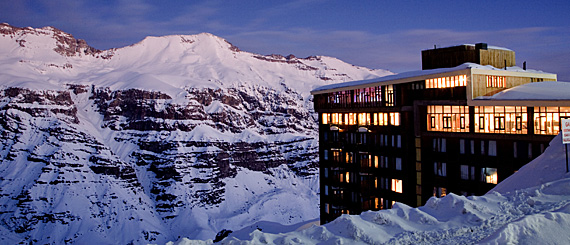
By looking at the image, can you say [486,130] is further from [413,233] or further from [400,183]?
[413,233]

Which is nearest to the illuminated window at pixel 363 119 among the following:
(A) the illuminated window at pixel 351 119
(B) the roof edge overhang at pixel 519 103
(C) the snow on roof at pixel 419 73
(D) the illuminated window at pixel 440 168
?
(A) the illuminated window at pixel 351 119

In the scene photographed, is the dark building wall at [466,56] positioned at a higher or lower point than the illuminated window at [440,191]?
higher

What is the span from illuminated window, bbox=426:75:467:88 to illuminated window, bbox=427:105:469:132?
226cm

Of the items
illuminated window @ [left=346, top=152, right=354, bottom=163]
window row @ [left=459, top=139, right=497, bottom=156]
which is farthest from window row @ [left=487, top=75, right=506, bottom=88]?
illuminated window @ [left=346, top=152, right=354, bottom=163]

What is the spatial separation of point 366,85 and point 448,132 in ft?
48.8

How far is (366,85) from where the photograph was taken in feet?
200

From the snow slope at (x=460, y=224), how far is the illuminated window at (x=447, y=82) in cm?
2681

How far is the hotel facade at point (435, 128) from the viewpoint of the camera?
143 feet

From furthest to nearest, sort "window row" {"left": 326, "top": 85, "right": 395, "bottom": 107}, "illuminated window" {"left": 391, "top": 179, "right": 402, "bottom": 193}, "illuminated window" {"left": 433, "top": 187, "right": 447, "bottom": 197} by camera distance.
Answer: "window row" {"left": 326, "top": 85, "right": 395, "bottom": 107} < "illuminated window" {"left": 391, "top": 179, "right": 402, "bottom": 193} < "illuminated window" {"left": 433, "top": 187, "right": 447, "bottom": 197}

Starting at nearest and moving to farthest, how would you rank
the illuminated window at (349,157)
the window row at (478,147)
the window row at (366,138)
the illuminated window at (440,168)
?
the window row at (478,147) < the illuminated window at (440,168) < the window row at (366,138) < the illuminated window at (349,157)

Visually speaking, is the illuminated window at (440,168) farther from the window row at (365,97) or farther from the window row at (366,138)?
the window row at (365,97)

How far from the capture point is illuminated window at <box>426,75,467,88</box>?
157ft

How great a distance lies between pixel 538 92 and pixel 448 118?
8863 mm

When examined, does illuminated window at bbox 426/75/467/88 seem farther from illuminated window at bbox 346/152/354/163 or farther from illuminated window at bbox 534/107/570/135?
illuminated window at bbox 346/152/354/163
